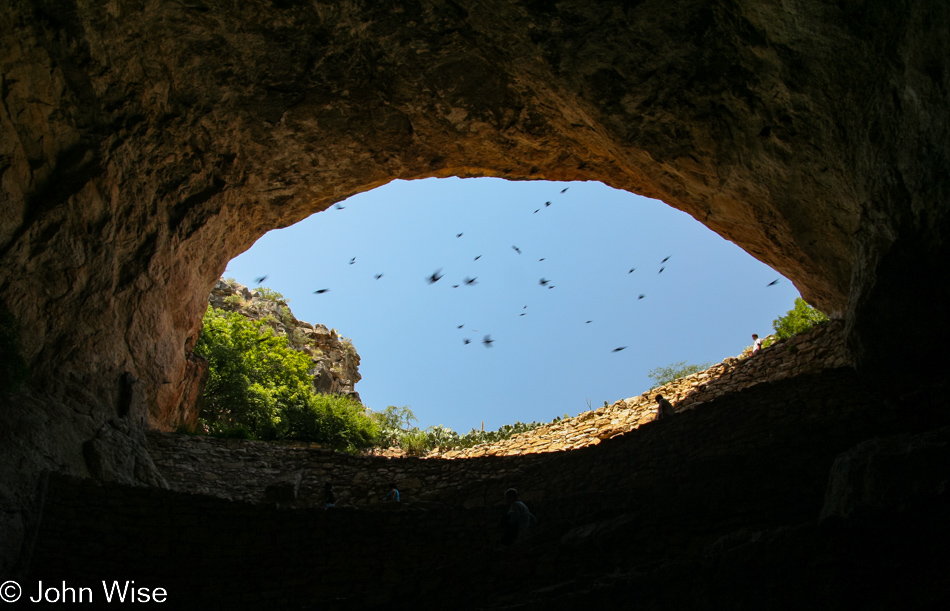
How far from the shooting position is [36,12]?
8.31 m

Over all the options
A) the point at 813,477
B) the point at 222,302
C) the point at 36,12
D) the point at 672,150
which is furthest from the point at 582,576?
the point at 222,302

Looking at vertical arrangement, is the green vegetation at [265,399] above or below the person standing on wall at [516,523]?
above

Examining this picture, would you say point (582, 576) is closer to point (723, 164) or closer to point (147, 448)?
point (723, 164)

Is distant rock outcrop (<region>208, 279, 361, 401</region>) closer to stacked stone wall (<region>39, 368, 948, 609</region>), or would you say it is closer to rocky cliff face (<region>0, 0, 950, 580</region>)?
rocky cliff face (<region>0, 0, 950, 580</region>)

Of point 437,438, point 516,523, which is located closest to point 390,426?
point 437,438

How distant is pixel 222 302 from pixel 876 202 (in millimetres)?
23680

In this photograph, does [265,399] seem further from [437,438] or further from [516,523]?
[516,523]

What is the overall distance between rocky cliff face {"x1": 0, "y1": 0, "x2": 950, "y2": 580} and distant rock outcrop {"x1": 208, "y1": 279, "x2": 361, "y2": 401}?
11.5m

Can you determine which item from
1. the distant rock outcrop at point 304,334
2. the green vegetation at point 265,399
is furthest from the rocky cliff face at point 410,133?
the distant rock outcrop at point 304,334

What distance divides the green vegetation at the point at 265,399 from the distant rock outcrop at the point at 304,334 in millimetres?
3391

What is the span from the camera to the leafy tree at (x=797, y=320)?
1409 cm

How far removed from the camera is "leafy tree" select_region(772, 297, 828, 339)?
14094 millimetres

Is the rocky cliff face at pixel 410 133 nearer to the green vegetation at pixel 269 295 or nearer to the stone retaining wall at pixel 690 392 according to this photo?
the stone retaining wall at pixel 690 392

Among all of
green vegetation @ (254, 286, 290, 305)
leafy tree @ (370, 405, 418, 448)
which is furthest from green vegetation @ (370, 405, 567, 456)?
green vegetation @ (254, 286, 290, 305)
